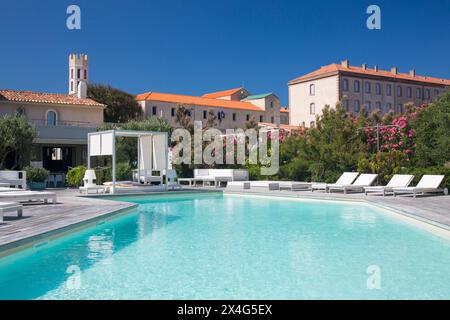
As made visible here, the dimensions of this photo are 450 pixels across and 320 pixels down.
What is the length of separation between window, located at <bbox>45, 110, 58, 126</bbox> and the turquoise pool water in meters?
22.5

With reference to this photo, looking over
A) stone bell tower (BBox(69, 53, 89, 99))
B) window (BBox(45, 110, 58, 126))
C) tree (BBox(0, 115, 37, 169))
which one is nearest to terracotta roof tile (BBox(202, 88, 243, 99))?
stone bell tower (BBox(69, 53, 89, 99))

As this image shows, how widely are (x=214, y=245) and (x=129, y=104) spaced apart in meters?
47.3

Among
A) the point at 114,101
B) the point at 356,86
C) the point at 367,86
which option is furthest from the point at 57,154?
the point at 367,86

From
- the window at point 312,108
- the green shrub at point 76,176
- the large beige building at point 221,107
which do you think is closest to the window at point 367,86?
the window at point 312,108

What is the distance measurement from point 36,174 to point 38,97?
12.7 metres

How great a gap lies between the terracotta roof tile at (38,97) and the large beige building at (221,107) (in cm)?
1831

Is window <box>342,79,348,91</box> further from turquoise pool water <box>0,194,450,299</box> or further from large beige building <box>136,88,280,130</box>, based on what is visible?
turquoise pool water <box>0,194,450,299</box>

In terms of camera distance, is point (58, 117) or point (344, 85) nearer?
point (58, 117)

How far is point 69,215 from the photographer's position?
9.95 m

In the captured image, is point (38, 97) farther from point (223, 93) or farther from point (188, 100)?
point (223, 93)

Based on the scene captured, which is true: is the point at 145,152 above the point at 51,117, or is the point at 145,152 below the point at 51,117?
below

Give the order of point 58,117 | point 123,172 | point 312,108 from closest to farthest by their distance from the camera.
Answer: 1. point 123,172
2. point 58,117
3. point 312,108

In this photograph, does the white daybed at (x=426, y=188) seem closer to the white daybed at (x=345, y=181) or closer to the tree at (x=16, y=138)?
the white daybed at (x=345, y=181)

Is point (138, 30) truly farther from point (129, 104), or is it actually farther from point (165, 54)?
point (129, 104)
